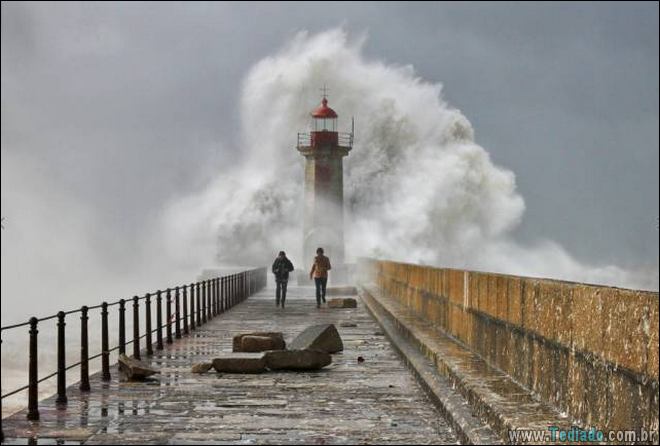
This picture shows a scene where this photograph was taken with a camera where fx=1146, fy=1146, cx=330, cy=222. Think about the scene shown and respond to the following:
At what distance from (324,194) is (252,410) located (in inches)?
1467

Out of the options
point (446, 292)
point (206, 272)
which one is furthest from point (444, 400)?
point (206, 272)

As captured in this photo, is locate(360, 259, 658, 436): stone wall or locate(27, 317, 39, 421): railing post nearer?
locate(360, 259, 658, 436): stone wall

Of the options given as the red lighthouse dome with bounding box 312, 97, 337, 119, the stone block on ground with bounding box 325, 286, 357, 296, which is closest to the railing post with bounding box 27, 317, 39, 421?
the stone block on ground with bounding box 325, 286, 357, 296

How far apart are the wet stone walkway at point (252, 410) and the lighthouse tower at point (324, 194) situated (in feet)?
106

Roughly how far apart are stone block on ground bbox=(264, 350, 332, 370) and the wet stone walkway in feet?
0.56

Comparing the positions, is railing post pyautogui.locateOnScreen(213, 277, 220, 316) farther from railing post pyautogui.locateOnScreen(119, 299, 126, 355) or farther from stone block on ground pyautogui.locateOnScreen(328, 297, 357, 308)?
railing post pyautogui.locateOnScreen(119, 299, 126, 355)

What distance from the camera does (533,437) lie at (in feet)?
21.2

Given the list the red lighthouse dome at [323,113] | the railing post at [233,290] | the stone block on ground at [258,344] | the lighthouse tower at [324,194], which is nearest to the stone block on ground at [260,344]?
the stone block on ground at [258,344]

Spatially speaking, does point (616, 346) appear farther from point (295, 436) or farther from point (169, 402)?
point (169, 402)

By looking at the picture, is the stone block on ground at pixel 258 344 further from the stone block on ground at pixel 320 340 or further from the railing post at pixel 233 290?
the railing post at pixel 233 290

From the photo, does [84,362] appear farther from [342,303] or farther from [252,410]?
[342,303]

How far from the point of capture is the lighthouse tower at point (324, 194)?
153 ft

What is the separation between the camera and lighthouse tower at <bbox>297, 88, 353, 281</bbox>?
4669 cm

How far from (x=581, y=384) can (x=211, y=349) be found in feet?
31.1
